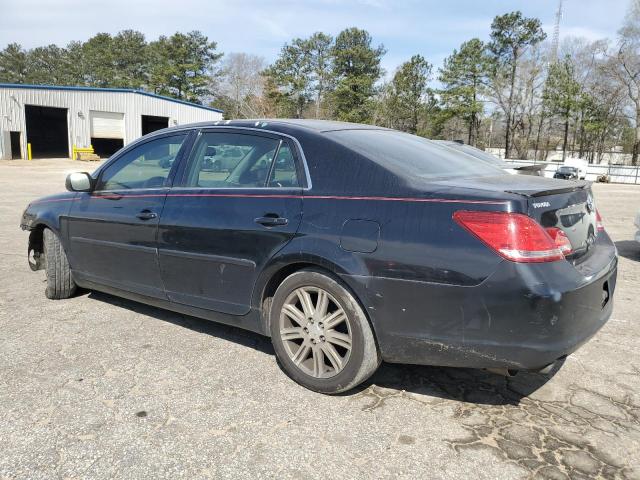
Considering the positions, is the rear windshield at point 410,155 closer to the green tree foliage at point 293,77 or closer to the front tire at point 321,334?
the front tire at point 321,334

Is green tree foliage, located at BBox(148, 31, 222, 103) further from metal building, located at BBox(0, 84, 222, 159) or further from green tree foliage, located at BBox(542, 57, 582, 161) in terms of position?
green tree foliage, located at BBox(542, 57, 582, 161)

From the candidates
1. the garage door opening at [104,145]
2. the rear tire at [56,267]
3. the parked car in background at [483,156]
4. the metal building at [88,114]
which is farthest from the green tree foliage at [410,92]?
the rear tire at [56,267]

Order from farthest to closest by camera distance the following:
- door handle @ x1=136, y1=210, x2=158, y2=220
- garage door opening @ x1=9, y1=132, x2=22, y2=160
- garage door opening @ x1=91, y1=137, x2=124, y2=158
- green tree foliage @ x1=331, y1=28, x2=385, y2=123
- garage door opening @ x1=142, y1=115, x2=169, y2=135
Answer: green tree foliage @ x1=331, y1=28, x2=385, y2=123 → garage door opening @ x1=142, y1=115, x2=169, y2=135 → garage door opening @ x1=91, y1=137, x2=124, y2=158 → garage door opening @ x1=9, y1=132, x2=22, y2=160 → door handle @ x1=136, y1=210, x2=158, y2=220

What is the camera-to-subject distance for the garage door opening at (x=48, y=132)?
4413 centimetres

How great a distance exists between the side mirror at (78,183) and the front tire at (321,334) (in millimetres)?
2101

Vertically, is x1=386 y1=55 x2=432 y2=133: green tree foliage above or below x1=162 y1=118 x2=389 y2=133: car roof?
above

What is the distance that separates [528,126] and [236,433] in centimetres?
6293

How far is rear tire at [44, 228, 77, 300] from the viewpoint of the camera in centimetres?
448

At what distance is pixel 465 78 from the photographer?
51.2 m

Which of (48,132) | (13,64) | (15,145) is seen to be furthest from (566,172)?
(13,64)

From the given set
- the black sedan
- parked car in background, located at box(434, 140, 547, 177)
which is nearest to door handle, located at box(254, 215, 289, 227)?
the black sedan

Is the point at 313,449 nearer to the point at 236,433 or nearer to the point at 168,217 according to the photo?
the point at 236,433

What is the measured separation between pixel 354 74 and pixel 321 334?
57.6 m

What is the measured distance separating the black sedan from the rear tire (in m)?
0.72
